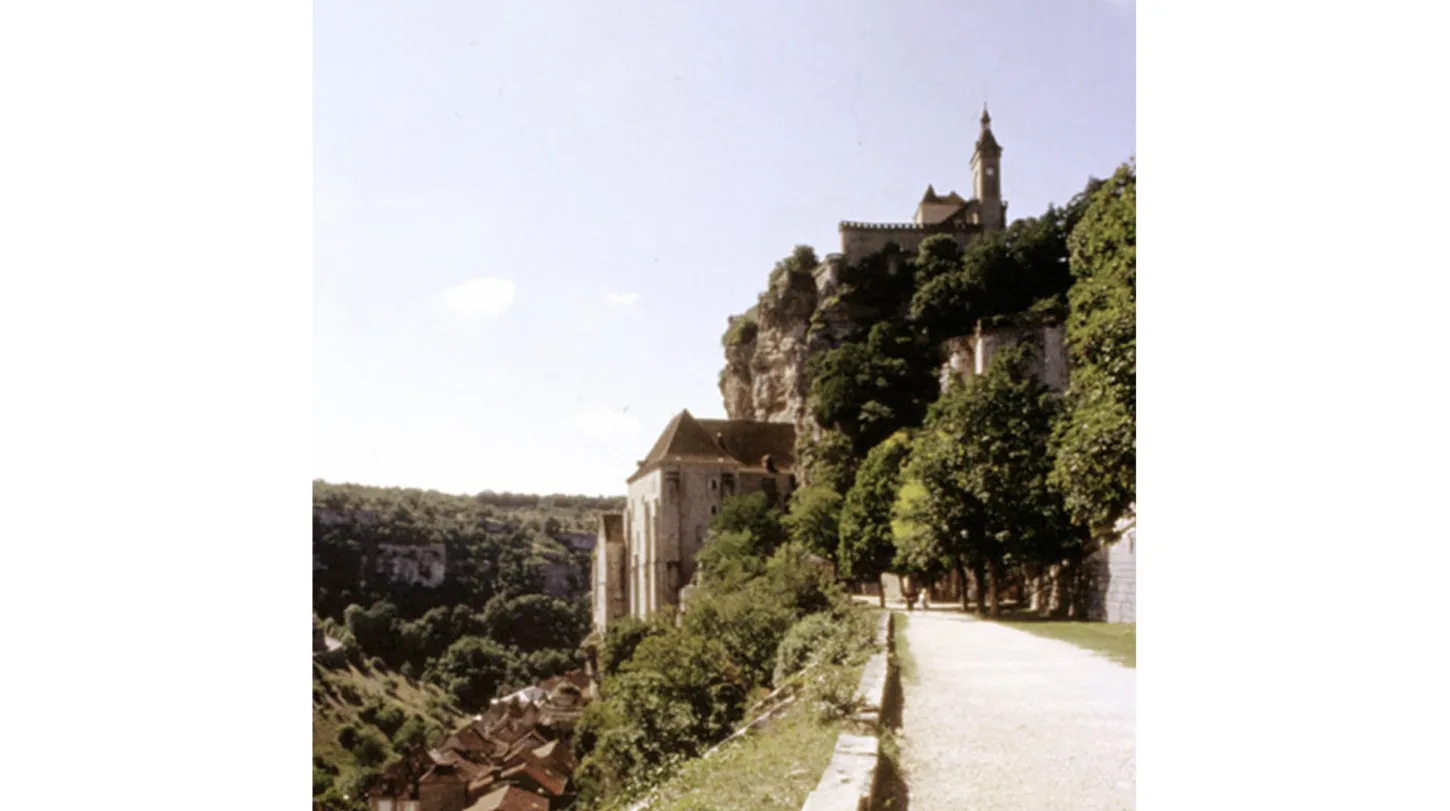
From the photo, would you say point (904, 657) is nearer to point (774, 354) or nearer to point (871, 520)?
point (871, 520)

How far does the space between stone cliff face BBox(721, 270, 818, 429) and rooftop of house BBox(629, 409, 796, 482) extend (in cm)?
79

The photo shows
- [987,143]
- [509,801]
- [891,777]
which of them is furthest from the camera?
[509,801]

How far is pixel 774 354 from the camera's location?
106ft

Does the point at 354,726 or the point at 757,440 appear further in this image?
the point at 757,440

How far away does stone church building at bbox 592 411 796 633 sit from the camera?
2969cm

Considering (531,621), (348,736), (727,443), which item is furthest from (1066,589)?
(727,443)

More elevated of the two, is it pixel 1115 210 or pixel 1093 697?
pixel 1115 210

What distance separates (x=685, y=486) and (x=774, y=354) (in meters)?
5.85
